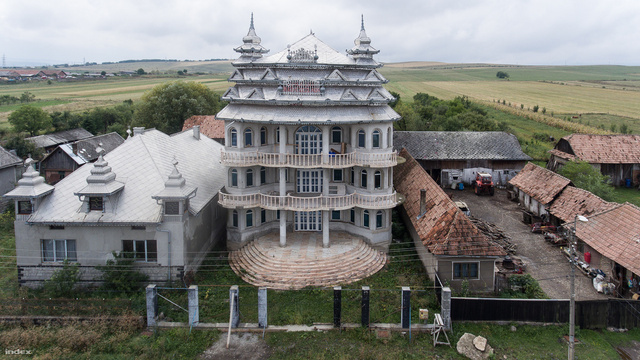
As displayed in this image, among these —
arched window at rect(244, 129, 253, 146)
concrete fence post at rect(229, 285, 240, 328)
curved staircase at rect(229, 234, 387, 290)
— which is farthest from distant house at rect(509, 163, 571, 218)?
concrete fence post at rect(229, 285, 240, 328)

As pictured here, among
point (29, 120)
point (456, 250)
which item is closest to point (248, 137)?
point (456, 250)

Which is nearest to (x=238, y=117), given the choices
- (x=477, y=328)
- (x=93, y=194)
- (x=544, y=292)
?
(x=93, y=194)

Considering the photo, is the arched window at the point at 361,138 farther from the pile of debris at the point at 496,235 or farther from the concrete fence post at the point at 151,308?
the concrete fence post at the point at 151,308

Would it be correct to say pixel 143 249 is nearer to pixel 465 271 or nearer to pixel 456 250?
pixel 456 250

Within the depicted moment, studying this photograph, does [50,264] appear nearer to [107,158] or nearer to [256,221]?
[107,158]

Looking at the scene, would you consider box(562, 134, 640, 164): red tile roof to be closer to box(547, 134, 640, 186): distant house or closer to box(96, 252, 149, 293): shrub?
box(547, 134, 640, 186): distant house

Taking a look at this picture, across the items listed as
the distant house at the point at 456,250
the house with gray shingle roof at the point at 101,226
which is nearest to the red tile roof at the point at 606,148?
the distant house at the point at 456,250
